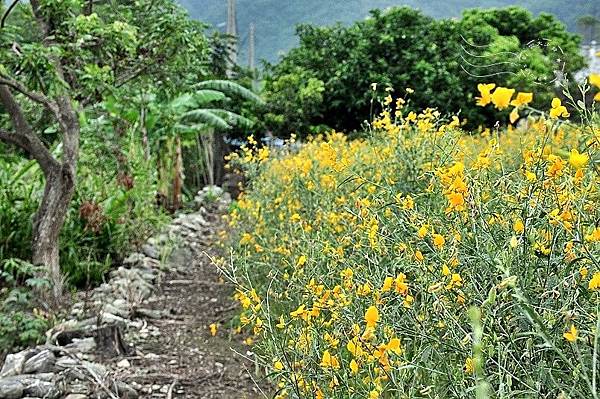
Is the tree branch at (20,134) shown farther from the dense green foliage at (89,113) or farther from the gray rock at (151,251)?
the gray rock at (151,251)

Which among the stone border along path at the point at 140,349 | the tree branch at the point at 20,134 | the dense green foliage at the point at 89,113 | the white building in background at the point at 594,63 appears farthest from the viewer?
the tree branch at the point at 20,134

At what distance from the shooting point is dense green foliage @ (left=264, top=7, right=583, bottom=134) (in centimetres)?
1260

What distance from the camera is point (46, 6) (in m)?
4.62

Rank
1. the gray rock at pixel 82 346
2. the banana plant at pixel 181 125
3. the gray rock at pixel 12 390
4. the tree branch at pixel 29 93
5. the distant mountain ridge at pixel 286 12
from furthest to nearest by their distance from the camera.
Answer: the distant mountain ridge at pixel 286 12 → the banana plant at pixel 181 125 → the tree branch at pixel 29 93 → the gray rock at pixel 82 346 → the gray rock at pixel 12 390

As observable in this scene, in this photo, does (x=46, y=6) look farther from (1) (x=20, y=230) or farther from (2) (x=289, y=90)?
(2) (x=289, y=90)

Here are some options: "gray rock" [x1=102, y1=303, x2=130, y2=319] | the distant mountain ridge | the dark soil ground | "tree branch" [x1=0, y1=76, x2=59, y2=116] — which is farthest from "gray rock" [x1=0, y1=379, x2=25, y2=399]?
the distant mountain ridge

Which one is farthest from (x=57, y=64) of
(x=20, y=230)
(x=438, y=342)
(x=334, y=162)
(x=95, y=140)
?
(x=438, y=342)

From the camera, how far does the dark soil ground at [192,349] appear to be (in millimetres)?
3609

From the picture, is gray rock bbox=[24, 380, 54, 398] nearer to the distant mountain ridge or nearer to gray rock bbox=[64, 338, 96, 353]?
gray rock bbox=[64, 338, 96, 353]

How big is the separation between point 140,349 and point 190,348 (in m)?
0.30

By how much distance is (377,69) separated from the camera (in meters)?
13.0

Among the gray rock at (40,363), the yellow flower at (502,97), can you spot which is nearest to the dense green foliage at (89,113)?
the gray rock at (40,363)

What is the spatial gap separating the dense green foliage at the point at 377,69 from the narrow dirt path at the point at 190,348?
7.33 metres

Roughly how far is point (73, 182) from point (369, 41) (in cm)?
923
